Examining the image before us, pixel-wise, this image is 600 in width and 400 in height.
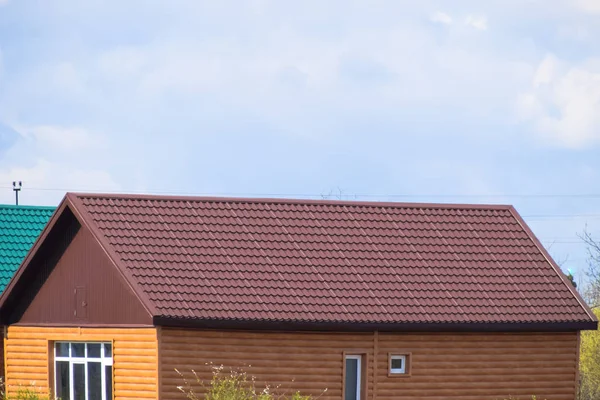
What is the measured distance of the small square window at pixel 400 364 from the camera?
87.9ft

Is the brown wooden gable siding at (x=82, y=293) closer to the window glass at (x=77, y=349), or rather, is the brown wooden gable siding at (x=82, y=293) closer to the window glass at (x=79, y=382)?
the window glass at (x=77, y=349)

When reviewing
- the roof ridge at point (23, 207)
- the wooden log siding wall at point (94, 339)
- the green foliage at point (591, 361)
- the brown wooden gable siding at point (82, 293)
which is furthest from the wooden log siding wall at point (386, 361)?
the green foliage at point (591, 361)

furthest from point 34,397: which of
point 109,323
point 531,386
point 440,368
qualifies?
point 531,386

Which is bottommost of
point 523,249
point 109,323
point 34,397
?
point 34,397

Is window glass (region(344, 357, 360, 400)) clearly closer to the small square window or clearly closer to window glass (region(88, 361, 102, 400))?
the small square window

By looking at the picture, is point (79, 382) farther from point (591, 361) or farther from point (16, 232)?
point (591, 361)

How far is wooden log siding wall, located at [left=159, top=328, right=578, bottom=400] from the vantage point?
25312 mm

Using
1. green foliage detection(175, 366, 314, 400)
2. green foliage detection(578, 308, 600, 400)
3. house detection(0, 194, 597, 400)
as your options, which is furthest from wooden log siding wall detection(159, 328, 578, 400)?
green foliage detection(578, 308, 600, 400)

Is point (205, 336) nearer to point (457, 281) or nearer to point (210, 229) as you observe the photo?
point (210, 229)

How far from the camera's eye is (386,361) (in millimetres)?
26641

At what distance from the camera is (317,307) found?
1023 inches

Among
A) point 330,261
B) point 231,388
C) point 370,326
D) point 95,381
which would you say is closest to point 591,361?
point 330,261

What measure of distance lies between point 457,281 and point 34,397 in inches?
386

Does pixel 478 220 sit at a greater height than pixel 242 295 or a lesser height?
greater
